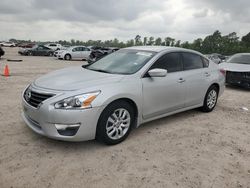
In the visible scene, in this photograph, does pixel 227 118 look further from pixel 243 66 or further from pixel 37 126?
pixel 243 66

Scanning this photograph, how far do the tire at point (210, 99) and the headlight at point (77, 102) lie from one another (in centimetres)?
330

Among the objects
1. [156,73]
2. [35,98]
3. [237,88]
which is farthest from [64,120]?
[237,88]

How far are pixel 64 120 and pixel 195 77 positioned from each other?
308 cm

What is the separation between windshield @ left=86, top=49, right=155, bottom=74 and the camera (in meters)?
4.31

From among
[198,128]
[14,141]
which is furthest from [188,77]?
[14,141]

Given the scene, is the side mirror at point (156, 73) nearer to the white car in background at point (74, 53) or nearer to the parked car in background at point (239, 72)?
the parked car in background at point (239, 72)

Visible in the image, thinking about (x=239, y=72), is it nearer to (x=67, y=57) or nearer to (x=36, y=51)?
(x=67, y=57)

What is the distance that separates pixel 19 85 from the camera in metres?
8.20

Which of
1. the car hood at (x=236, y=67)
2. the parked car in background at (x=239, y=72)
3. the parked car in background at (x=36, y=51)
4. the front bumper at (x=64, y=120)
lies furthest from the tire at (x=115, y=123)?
the parked car in background at (x=36, y=51)

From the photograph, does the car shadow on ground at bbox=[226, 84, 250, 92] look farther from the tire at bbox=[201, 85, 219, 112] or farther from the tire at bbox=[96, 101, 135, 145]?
the tire at bbox=[96, 101, 135, 145]

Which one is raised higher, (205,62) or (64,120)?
(205,62)

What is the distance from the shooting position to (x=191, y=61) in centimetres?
531

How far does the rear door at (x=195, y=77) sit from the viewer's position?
5.06 metres

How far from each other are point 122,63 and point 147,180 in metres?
2.31
